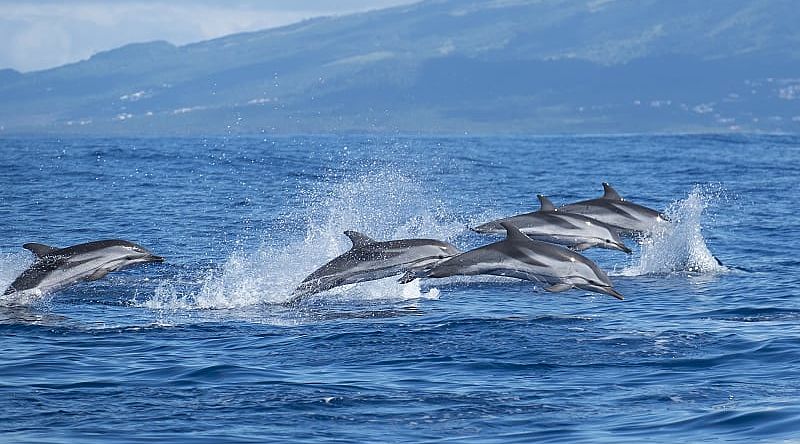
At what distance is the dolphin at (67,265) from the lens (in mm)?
17859

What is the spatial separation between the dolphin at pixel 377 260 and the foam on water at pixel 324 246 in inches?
57.8

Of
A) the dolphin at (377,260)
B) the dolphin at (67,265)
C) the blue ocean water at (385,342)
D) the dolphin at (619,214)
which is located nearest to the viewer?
the blue ocean water at (385,342)

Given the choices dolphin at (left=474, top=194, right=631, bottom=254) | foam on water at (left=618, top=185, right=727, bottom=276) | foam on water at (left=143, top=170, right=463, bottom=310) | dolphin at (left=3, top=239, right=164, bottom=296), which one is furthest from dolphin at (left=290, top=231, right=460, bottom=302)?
foam on water at (left=618, top=185, right=727, bottom=276)

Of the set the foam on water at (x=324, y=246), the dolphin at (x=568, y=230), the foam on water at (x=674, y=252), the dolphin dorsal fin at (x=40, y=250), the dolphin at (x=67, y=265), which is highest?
the dolphin dorsal fin at (x=40, y=250)

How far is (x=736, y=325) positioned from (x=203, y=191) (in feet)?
84.1

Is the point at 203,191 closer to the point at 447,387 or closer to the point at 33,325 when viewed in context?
the point at 33,325

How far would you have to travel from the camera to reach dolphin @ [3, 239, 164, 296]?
17.9 metres

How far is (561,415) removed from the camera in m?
11.9

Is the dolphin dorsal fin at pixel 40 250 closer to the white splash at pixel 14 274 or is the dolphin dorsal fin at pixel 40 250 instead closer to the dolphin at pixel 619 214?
the white splash at pixel 14 274

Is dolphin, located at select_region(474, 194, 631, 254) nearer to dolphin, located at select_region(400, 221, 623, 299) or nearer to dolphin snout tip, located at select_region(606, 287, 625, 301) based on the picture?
dolphin, located at select_region(400, 221, 623, 299)

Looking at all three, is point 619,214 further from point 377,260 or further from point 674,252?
point 377,260

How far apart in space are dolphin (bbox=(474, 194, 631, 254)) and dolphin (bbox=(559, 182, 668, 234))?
3.01 ft

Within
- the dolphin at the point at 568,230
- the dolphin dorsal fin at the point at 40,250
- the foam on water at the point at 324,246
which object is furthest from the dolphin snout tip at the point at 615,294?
the dolphin dorsal fin at the point at 40,250

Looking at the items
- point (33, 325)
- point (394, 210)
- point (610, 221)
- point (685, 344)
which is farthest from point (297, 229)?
point (685, 344)
